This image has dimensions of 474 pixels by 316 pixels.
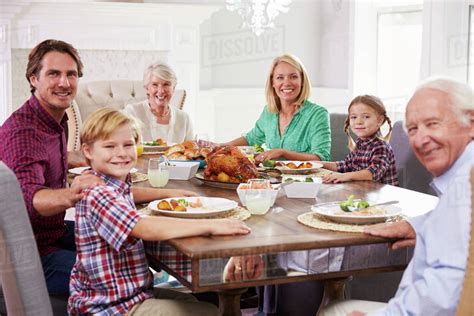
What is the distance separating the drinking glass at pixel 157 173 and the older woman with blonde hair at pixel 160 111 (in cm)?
153

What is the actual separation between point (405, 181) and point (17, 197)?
6.91 feet

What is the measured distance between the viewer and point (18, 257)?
1823 mm

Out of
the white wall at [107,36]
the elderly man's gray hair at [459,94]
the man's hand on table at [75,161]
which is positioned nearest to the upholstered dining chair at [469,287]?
the elderly man's gray hair at [459,94]

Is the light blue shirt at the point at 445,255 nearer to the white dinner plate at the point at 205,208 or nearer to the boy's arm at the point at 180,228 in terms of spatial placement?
the boy's arm at the point at 180,228

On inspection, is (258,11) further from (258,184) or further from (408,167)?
(258,184)

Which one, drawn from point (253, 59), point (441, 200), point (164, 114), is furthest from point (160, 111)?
point (441, 200)

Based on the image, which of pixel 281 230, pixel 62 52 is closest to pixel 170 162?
pixel 62 52

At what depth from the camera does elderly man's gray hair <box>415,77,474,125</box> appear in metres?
1.62

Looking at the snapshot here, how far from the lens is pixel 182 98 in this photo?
4.88 metres

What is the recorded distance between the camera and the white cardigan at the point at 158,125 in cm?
423

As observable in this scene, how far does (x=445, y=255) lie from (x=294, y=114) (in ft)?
7.84

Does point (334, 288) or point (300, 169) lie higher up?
point (300, 169)

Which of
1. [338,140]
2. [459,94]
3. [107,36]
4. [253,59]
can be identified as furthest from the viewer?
[253,59]

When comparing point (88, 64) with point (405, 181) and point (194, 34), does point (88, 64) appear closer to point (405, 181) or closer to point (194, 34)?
point (194, 34)
